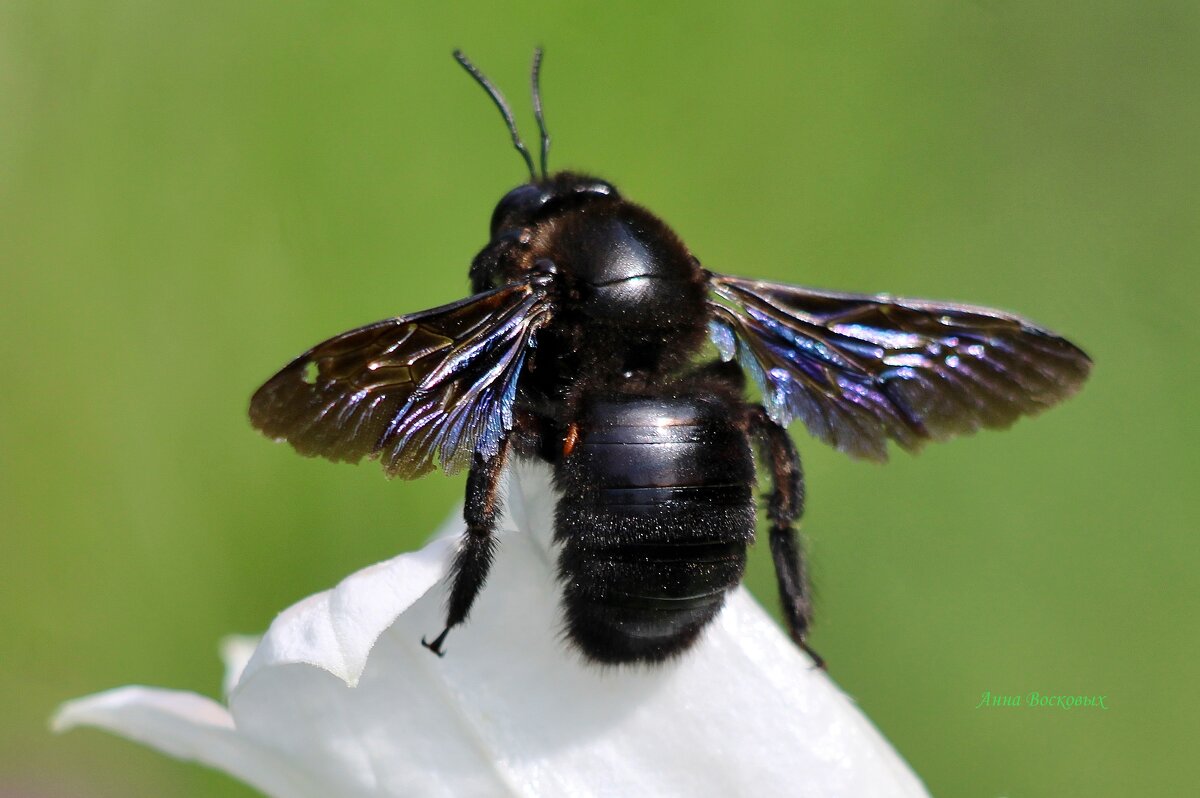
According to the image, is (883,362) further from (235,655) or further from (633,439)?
(235,655)

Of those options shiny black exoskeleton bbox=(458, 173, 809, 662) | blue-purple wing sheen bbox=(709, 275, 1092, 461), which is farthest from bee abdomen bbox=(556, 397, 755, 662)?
blue-purple wing sheen bbox=(709, 275, 1092, 461)

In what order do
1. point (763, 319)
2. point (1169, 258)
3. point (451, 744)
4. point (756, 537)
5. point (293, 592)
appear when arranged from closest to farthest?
point (451, 744) < point (756, 537) < point (763, 319) < point (293, 592) < point (1169, 258)

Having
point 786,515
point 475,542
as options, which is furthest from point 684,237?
point 475,542

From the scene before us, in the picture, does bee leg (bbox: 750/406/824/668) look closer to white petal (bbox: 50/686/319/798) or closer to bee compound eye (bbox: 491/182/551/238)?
bee compound eye (bbox: 491/182/551/238)

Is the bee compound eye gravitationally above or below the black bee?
above

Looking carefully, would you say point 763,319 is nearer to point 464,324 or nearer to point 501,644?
point 464,324

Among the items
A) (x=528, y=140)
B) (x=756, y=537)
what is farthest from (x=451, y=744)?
(x=528, y=140)

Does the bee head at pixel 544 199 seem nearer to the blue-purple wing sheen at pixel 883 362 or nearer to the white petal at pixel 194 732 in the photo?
the blue-purple wing sheen at pixel 883 362
